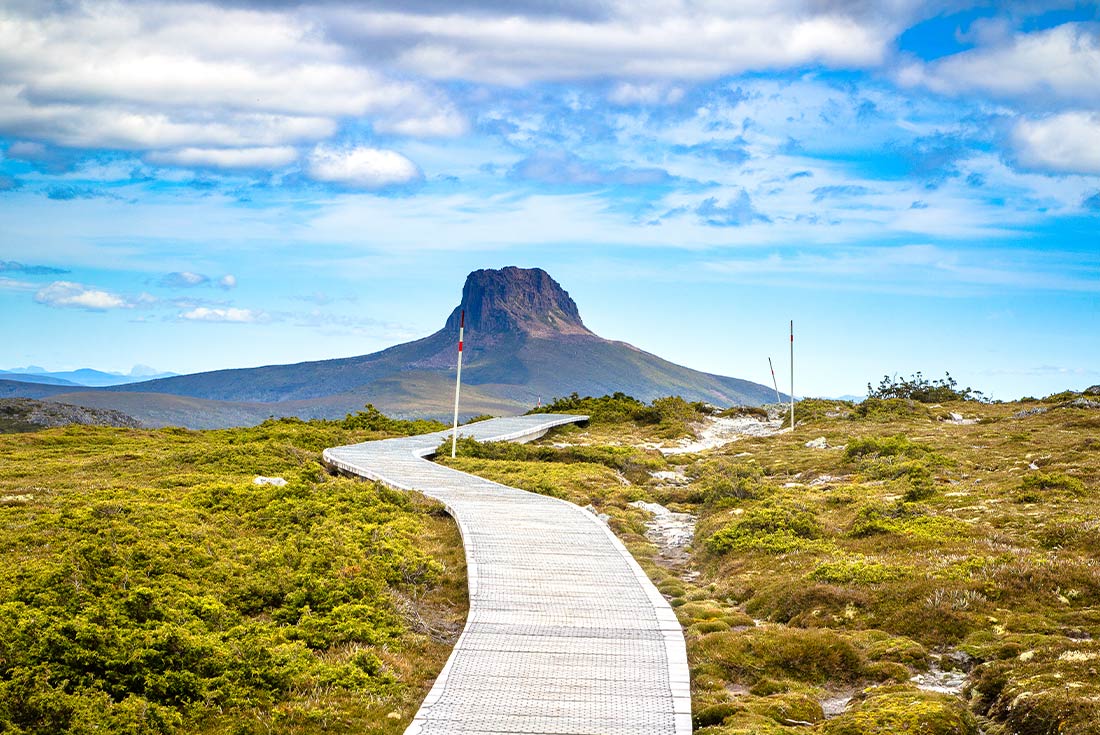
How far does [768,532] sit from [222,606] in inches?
466

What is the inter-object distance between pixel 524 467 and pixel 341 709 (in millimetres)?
21114

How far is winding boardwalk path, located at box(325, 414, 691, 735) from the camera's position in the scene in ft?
32.4

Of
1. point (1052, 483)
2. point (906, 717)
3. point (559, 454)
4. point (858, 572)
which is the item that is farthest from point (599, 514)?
point (906, 717)

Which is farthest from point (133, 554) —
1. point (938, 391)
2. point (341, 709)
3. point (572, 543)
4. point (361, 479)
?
point (938, 391)

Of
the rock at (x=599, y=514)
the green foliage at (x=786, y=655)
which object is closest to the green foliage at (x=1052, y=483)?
the rock at (x=599, y=514)

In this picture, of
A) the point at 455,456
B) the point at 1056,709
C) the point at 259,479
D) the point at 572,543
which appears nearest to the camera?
the point at 1056,709

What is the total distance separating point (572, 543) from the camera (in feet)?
59.9

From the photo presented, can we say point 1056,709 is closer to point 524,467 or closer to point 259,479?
point 259,479

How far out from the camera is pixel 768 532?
20.5 meters

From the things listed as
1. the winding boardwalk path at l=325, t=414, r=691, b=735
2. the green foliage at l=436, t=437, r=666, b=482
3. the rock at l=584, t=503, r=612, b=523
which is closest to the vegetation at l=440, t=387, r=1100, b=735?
the rock at l=584, t=503, r=612, b=523

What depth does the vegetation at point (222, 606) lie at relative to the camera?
10.6 meters

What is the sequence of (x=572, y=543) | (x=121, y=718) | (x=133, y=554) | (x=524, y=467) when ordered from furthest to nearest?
(x=524, y=467)
(x=572, y=543)
(x=133, y=554)
(x=121, y=718)

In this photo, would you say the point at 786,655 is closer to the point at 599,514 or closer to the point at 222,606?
the point at 222,606

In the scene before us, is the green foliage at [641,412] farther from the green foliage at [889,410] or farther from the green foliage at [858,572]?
the green foliage at [858,572]
